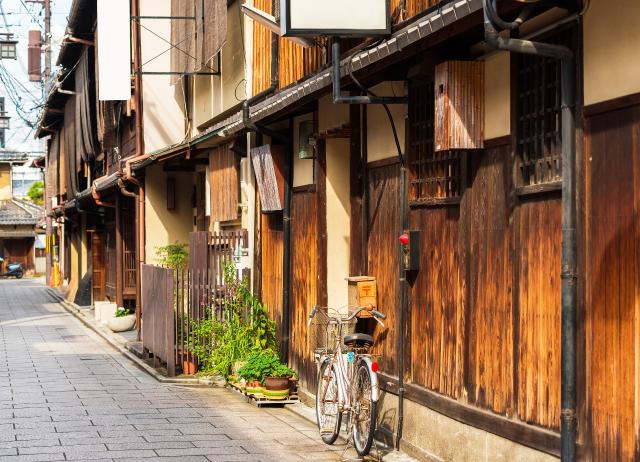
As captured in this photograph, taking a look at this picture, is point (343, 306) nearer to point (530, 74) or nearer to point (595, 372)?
point (530, 74)

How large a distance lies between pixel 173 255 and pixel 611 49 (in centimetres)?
1859

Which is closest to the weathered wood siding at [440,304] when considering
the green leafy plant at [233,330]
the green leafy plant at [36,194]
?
the green leafy plant at [233,330]

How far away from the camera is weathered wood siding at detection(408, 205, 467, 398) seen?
9.88 meters

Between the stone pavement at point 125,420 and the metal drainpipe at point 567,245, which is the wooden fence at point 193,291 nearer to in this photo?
the stone pavement at point 125,420

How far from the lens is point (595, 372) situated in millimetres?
7281

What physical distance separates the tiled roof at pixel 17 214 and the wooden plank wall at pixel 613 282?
263 ft

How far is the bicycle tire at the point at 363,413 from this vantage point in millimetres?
10711

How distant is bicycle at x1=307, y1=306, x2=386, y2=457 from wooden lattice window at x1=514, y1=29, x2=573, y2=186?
10.4 ft

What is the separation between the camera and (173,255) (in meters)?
24.8

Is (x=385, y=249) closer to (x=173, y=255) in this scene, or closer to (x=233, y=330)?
(x=233, y=330)

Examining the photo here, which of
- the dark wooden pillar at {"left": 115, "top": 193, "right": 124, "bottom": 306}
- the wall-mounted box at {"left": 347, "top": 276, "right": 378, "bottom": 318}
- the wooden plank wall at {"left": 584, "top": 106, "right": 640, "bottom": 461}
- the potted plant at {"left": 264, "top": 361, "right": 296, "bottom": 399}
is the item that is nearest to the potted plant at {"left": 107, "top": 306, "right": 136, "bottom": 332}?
the dark wooden pillar at {"left": 115, "top": 193, "right": 124, "bottom": 306}

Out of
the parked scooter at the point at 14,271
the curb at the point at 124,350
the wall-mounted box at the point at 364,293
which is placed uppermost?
the wall-mounted box at the point at 364,293

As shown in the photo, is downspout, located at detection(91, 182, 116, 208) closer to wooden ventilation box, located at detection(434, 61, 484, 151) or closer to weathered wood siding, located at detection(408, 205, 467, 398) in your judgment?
weathered wood siding, located at detection(408, 205, 467, 398)

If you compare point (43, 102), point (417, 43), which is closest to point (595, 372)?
point (417, 43)
